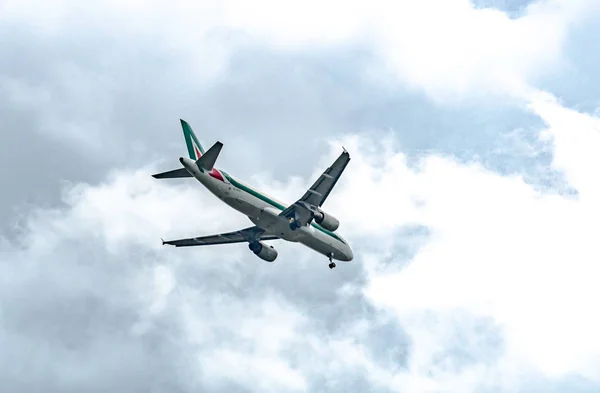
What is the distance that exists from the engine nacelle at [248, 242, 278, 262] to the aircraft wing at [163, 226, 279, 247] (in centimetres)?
75

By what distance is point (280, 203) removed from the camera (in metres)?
91.9

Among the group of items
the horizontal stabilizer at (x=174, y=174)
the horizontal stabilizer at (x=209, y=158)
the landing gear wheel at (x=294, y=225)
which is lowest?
the horizontal stabilizer at (x=174, y=174)

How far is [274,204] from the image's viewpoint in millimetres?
90688

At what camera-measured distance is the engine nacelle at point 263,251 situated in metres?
100

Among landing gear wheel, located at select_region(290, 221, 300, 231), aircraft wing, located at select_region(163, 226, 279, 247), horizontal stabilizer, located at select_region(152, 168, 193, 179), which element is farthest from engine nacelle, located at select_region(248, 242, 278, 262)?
horizontal stabilizer, located at select_region(152, 168, 193, 179)

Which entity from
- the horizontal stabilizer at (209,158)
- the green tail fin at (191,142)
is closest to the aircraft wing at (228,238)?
the green tail fin at (191,142)

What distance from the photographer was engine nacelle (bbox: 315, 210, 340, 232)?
89375mm

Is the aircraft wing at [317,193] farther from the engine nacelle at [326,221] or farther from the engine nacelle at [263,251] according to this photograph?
the engine nacelle at [263,251]

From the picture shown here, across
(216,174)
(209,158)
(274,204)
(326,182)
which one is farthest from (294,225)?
(209,158)

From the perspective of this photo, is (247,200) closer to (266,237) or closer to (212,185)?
(212,185)

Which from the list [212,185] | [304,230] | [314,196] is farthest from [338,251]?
[212,185]

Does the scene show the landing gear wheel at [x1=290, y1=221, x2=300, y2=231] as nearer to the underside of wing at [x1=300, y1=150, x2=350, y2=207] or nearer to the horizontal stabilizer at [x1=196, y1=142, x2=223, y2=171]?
the underside of wing at [x1=300, y1=150, x2=350, y2=207]

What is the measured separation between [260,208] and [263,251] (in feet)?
41.0

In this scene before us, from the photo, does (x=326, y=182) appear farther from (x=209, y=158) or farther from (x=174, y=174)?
(x=174, y=174)
